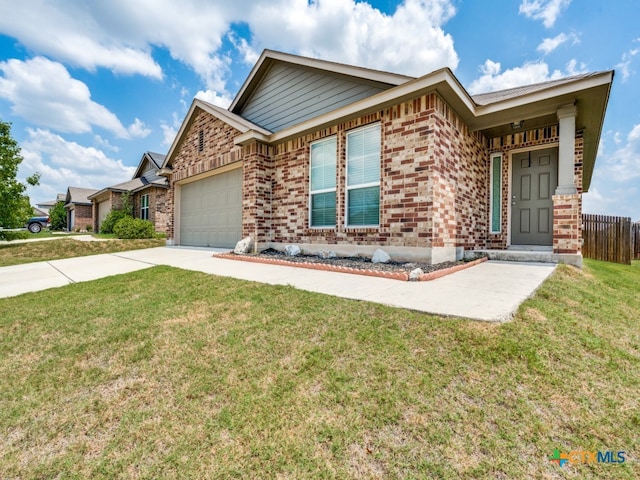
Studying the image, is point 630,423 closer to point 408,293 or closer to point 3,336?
point 408,293

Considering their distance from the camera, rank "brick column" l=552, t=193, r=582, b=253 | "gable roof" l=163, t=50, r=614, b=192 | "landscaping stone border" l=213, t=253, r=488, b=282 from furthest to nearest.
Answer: "brick column" l=552, t=193, r=582, b=253 < "gable roof" l=163, t=50, r=614, b=192 < "landscaping stone border" l=213, t=253, r=488, b=282

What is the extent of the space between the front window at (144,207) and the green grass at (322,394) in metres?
16.7

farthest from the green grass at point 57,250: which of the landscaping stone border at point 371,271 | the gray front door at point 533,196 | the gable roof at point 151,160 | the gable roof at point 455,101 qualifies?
the gray front door at point 533,196

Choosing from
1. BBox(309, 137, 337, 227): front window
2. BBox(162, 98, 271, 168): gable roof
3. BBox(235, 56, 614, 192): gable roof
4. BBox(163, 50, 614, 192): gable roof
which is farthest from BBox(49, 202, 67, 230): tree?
BBox(309, 137, 337, 227): front window

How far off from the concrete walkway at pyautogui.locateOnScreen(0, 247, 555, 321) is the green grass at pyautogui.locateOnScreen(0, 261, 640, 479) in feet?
0.87

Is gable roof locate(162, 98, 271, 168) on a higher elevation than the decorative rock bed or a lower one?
higher

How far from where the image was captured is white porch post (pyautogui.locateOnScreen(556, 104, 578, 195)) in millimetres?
5574

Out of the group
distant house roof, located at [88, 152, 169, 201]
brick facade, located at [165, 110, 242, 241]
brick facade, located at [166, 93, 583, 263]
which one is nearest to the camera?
brick facade, located at [166, 93, 583, 263]

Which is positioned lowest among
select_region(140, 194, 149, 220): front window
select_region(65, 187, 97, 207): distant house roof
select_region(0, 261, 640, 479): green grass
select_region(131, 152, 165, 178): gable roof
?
select_region(0, 261, 640, 479): green grass

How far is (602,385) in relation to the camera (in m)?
1.83

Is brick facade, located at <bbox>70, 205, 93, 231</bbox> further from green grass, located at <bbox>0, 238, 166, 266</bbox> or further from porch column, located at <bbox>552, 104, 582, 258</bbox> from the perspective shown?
porch column, located at <bbox>552, 104, 582, 258</bbox>

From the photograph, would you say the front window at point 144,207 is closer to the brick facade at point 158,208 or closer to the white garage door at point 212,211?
the brick facade at point 158,208

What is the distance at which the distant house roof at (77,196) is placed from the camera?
2569cm

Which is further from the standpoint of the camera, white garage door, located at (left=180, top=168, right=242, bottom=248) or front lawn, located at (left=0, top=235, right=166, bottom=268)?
white garage door, located at (left=180, top=168, right=242, bottom=248)
